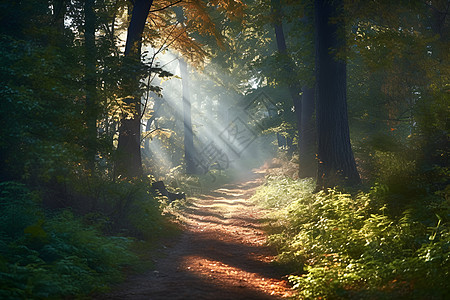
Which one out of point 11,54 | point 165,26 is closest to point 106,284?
point 11,54

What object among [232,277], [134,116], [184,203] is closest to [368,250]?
[232,277]

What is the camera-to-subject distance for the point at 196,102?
66.5 meters

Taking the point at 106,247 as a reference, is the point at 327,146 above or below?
above

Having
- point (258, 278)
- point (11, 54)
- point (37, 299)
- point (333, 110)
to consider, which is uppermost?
point (11, 54)

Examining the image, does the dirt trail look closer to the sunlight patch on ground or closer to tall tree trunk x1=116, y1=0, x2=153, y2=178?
the sunlight patch on ground

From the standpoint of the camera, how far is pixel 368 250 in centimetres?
589

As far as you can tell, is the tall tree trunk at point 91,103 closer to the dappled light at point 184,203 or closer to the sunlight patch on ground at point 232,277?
the dappled light at point 184,203

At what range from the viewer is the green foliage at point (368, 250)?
4.58 metres

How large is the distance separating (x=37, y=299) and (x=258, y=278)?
3.79 m

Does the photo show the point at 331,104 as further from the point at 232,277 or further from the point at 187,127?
the point at 187,127

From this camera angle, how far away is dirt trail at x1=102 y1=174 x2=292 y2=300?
569 centimetres

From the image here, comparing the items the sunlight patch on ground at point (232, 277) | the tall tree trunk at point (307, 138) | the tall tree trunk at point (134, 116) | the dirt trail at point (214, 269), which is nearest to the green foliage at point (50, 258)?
the dirt trail at point (214, 269)

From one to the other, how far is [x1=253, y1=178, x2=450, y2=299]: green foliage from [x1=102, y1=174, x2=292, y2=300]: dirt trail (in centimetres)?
56

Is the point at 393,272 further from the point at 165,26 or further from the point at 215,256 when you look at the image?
the point at 165,26
